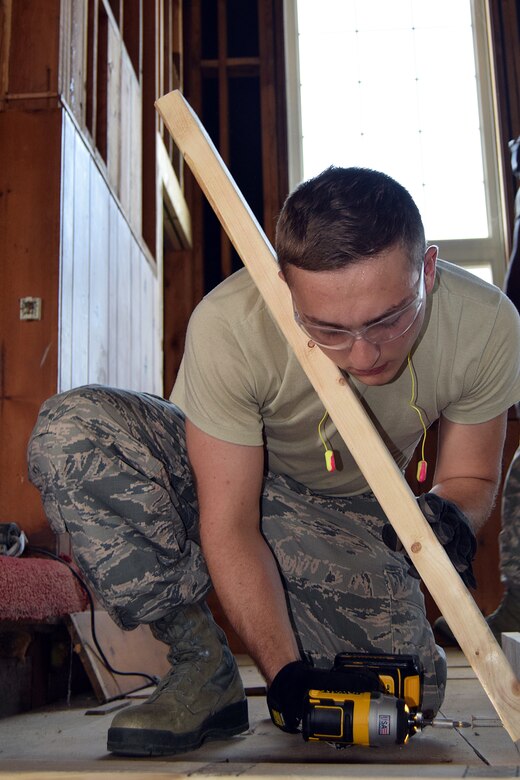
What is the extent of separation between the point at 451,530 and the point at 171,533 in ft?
1.60

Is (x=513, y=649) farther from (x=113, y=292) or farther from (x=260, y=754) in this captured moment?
(x=113, y=292)

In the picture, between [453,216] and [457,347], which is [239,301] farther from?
[453,216]

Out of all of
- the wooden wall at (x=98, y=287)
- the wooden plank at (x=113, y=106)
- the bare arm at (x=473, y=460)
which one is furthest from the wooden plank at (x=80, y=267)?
the bare arm at (x=473, y=460)

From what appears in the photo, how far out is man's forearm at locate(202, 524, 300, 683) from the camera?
146 cm

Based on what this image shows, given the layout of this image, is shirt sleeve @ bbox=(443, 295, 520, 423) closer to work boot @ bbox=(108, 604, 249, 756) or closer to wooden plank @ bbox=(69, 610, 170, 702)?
work boot @ bbox=(108, 604, 249, 756)

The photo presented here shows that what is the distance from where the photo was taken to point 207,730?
1460mm

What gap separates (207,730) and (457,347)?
30.9 inches

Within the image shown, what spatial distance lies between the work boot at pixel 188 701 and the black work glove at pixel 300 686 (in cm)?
16

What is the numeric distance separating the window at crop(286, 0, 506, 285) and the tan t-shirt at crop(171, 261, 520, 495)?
4.92 m

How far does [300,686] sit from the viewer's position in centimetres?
131

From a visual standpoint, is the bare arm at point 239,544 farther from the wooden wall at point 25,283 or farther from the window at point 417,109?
the window at point 417,109

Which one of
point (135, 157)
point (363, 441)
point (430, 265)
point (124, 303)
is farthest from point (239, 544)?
point (135, 157)

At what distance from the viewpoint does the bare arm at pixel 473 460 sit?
5.48 feet

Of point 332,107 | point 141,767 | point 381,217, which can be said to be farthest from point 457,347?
point 332,107
